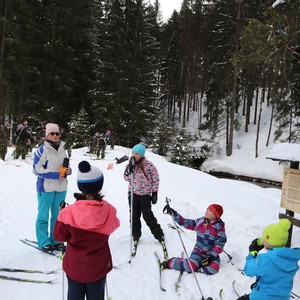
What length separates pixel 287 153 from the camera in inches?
183

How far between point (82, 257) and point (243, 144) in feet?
87.4

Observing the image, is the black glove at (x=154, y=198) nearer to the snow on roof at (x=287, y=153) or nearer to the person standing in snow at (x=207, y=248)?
the person standing in snow at (x=207, y=248)

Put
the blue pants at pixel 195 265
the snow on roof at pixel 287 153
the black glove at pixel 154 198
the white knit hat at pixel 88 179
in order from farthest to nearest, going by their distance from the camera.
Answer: the black glove at pixel 154 198, the snow on roof at pixel 287 153, the blue pants at pixel 195 265, the white knit hat at pixel 88 179

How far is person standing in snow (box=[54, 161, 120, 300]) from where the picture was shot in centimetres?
256

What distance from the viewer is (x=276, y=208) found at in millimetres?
8633

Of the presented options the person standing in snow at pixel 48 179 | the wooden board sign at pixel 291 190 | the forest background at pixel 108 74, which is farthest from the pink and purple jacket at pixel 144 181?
the forest background at pixel 108 74

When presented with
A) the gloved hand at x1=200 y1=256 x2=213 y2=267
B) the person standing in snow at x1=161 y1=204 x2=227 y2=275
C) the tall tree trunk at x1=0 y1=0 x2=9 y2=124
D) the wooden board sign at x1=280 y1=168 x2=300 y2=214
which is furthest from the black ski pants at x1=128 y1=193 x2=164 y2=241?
the tall tree trunk at x1=0 y1=0 x2=9 y2=124

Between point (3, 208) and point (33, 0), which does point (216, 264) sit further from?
point (33, 0)

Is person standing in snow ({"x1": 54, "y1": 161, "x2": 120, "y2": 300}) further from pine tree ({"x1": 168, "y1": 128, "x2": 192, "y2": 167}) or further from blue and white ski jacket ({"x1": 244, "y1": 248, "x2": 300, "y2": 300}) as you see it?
pine tree ({"x1": 168, "y1": 128, "x2": 192, "y2": 167})

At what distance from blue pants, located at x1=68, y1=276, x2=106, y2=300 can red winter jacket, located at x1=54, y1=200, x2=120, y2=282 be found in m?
0.07

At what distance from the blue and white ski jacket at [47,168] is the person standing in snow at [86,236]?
1.83 m

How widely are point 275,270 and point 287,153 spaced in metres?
2.38

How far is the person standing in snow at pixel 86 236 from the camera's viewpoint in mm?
2559

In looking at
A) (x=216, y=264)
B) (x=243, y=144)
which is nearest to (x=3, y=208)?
(x=216, y=264)
